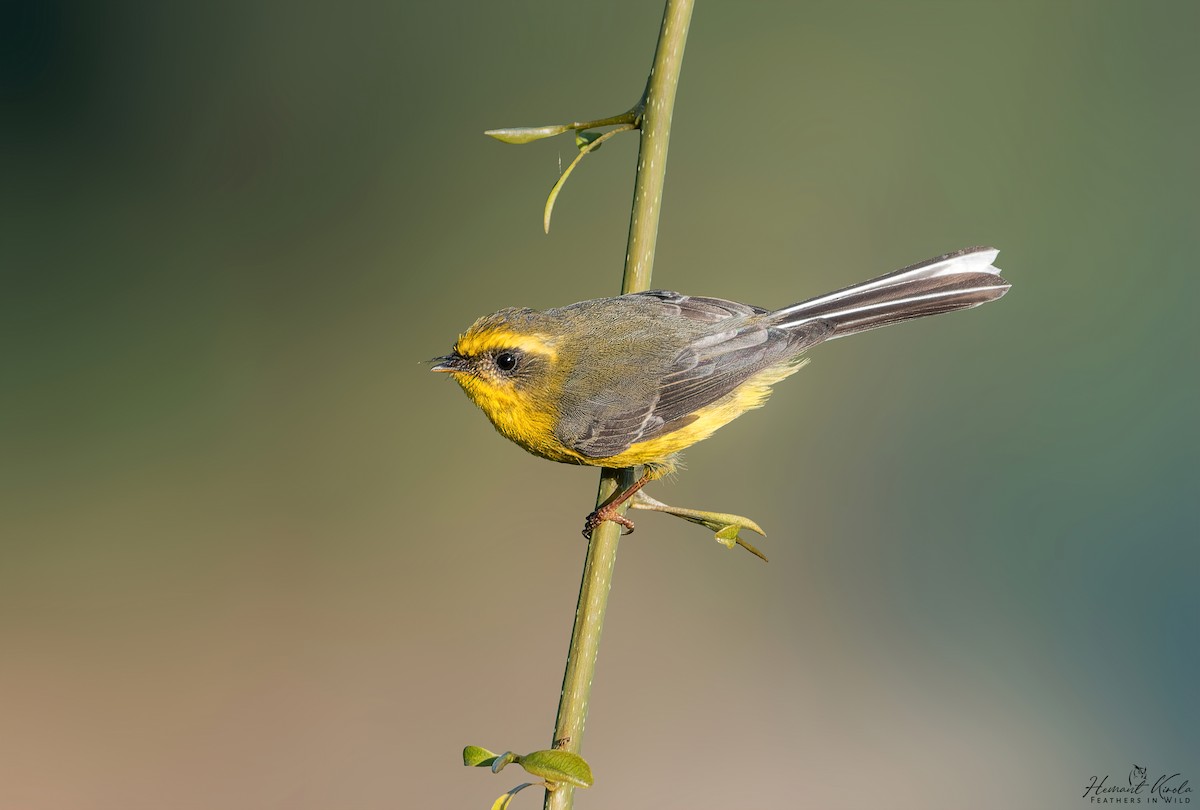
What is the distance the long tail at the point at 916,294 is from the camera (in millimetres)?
2137

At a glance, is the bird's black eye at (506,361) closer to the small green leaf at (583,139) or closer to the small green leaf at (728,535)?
the small green leaf at (583,139)

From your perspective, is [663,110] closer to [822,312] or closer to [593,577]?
[593,577]

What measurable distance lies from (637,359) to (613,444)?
0.27 metres

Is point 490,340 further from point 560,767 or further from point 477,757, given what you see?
point 560,767

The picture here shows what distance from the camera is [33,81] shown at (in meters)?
6.56

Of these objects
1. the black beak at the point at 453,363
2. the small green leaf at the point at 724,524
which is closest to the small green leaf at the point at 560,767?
the small green leaf at the point at 724,524

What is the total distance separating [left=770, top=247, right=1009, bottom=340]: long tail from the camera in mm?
2137

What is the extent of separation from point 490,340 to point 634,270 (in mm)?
983

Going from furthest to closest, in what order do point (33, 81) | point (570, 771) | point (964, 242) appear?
point (33, 81), point (964, 242), point (570, 771)

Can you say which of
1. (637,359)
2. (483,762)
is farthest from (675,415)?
(483,762)

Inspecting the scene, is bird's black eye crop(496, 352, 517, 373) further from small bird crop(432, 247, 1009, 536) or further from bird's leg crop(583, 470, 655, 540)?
bird's leg crop(583, 470, 655, 540)

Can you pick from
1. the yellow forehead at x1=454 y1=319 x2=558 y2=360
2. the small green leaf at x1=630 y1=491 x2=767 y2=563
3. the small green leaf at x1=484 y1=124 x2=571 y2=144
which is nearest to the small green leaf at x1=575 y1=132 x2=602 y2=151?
the small green leaf at x1=484 y1=124 x2=571 y2=144

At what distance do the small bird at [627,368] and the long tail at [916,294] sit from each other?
0.01 metres

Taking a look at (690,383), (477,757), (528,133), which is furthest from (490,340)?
(477,757)
